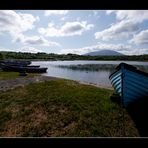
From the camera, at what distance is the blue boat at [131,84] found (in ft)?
28.7

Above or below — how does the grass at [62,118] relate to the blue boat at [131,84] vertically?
below

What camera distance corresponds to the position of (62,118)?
7195 millimetres

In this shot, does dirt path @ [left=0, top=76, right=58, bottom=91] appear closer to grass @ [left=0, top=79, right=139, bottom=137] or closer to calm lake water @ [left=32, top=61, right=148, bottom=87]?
grass @ [left=0, top=79, right=139, bottom=137]

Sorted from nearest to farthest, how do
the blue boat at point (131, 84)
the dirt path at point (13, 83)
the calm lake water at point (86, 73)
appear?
the blue boat at point (131, 84), the dirt path at point (13, 83), the calm lake water at point (86, 73)

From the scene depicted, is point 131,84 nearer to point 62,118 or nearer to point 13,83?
point 62,118

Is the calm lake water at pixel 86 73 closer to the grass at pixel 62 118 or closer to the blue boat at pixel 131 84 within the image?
the blue boat at pixel 131 84

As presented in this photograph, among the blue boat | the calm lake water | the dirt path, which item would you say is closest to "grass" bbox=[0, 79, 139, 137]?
the blue boat

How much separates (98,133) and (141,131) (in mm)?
1224

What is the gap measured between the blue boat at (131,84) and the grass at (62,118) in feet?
1.88

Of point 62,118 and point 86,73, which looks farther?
point 86,73

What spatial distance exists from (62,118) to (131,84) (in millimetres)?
3301

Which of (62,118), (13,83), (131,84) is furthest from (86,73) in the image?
(62,118)

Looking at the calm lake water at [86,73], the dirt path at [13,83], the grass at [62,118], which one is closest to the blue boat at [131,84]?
the grass at [62,118]
